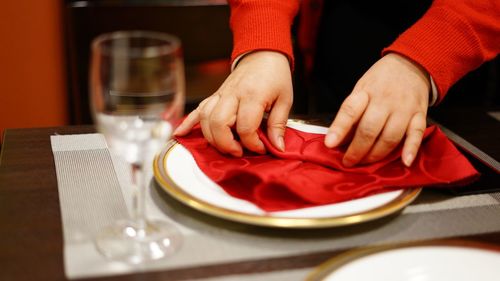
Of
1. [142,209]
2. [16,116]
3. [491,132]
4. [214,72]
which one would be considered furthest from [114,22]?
[142,209]

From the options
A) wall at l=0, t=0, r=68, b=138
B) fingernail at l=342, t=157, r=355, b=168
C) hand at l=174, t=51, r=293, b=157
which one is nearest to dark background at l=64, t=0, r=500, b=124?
wall at l=0, t=0, r=68, b=138

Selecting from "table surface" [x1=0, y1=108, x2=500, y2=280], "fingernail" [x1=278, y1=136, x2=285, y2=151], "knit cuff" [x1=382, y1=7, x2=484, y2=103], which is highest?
"knit cuff" [x1=382, y1=7, x2=484, y2=103]

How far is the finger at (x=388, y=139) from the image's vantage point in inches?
31.3

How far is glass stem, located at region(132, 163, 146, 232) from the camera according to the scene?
624 millimetres

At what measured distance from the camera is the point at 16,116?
228 centimetres

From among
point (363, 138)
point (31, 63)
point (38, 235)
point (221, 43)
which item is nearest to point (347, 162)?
point (363, 138)

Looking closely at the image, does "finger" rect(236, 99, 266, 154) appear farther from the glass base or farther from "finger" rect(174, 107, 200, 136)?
the glass base

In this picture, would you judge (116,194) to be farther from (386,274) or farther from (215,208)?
(386,274)

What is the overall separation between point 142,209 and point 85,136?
307 mm

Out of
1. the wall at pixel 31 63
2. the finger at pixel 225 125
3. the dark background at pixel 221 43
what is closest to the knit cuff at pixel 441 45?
the finger at pixel 225 125

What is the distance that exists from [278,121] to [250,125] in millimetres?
54

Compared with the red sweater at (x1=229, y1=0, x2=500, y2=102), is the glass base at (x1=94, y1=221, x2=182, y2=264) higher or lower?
lower

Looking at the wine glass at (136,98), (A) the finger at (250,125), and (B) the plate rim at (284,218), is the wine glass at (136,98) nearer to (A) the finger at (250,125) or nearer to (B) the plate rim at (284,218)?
(B) the plate rim at (284,218)

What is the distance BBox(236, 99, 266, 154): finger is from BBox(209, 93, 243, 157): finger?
1 cm
